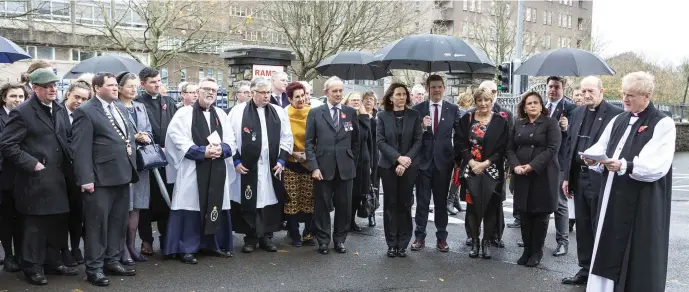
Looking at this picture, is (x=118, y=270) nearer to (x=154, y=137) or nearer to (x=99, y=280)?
(x=99, y=280)

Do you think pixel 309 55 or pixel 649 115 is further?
pixel 309 55

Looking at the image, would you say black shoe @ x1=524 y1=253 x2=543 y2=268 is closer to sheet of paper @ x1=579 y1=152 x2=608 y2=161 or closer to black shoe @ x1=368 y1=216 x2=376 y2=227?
sheet of paper @ x1=579 y1=152 x2=608 y2=161

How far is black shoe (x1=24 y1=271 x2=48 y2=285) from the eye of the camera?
6.00m

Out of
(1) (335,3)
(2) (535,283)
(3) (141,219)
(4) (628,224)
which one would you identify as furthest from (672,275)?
(1) (335,3)

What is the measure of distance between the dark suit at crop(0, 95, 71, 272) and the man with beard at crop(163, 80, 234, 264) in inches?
46.5

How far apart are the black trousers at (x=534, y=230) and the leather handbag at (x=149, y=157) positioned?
396 cm

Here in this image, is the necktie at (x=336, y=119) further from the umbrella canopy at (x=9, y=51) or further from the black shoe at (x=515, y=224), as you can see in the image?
the umbrella canopy at (x=9, y=51)

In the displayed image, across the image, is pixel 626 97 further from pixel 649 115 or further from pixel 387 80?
pixel 387 80

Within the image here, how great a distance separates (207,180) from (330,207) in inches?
59.9

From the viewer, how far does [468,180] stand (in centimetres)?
725

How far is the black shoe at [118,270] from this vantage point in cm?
635

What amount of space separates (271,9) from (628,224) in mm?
24332


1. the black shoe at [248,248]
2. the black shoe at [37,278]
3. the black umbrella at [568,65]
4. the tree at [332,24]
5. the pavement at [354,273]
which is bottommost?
the pavement at [354,273]

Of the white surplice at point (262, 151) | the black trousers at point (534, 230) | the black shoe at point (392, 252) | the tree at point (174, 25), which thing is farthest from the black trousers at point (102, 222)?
the tree at point (174, 25)
